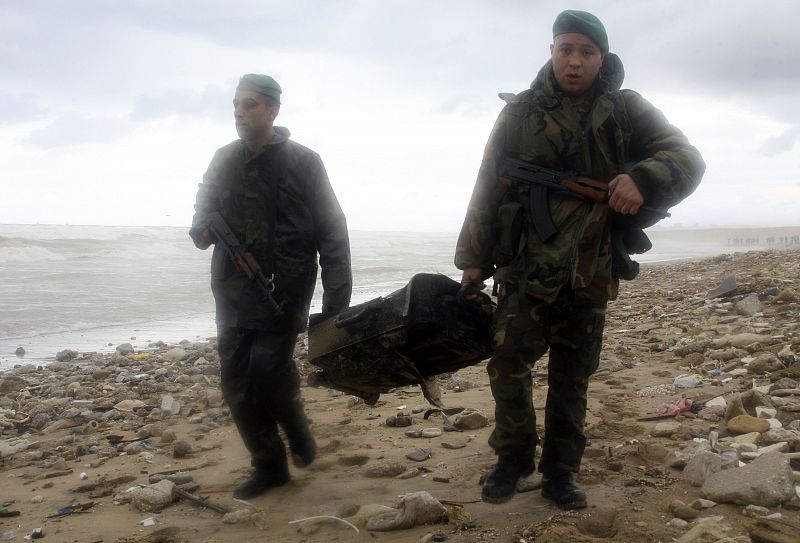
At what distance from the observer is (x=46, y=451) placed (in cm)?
479

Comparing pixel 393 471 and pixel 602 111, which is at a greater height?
pixel 602 111

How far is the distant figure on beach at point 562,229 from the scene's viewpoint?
9.50ft

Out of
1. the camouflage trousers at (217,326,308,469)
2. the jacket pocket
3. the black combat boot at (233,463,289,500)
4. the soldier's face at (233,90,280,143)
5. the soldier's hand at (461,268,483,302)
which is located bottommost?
the black combat boot at (233,463,289,500)

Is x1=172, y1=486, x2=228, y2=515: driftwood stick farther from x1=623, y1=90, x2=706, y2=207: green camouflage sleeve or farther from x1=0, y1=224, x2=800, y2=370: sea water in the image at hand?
x1=0, y1=224, x2=800, y2=370: sea water

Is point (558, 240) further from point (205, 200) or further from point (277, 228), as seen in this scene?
point (205, 200)

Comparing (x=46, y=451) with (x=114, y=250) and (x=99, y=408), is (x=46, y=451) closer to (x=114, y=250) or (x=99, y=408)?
(x=99, y=408)

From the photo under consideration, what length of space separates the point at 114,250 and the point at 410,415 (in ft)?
88.9

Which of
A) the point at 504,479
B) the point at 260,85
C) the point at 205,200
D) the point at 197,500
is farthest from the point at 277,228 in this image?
the point at 504,479

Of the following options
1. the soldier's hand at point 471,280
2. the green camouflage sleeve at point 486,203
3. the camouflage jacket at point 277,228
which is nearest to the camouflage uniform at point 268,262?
the camouflage jacket at point 277,228

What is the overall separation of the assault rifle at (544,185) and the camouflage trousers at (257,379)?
143 cm

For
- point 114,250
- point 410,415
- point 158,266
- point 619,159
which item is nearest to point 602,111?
point 619,159

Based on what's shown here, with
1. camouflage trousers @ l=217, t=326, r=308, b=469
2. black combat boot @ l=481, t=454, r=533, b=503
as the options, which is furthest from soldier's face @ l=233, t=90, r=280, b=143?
black combat boot @ l=481, t=454, r=533, b=503

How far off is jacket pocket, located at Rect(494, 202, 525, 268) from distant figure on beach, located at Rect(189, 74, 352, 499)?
0.96 meters

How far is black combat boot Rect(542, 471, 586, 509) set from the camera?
116 inches
